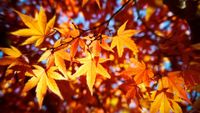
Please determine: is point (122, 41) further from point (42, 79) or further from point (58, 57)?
point (42, 79)

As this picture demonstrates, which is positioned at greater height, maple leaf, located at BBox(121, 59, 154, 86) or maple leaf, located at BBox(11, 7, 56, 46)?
maple leaf, located at BBox(11, 7, 56, 46)

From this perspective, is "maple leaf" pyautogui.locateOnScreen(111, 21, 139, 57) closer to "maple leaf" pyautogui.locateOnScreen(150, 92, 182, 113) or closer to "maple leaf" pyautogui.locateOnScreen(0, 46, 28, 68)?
"maple leaf" pyautogui.locateOnScreen(150, 92, 182, 113)

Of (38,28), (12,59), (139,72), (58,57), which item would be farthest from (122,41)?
(12,59)

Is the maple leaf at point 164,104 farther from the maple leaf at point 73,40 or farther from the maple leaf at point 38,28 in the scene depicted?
the maple leaf at point 38,28

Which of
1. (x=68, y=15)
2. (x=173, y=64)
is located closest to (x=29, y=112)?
(x=68, y=15)

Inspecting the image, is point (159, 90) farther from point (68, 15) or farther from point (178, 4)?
point (68, 15)

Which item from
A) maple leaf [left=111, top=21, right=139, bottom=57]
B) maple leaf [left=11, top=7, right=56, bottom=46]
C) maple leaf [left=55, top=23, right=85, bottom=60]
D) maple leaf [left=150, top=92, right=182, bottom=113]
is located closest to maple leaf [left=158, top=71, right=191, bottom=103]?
maple leaf [left=150, top=92, right=182, bottom=113]

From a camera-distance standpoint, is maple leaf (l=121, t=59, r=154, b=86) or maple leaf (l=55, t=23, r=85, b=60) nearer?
maple leaf (l=55, t=23, r=85, b=60)
